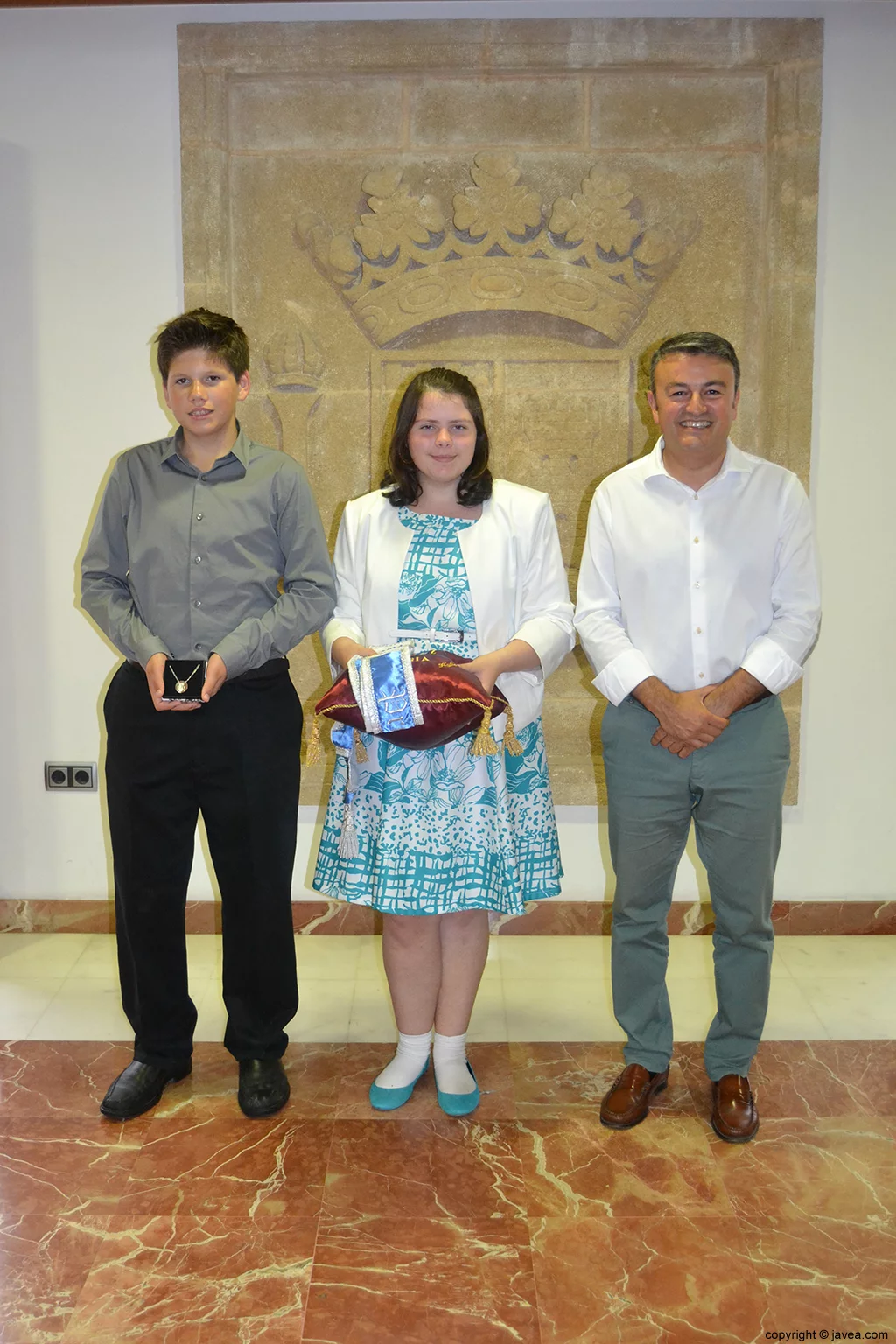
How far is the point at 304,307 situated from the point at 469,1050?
7.28 feet

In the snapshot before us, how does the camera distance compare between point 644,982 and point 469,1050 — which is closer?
point 644,982

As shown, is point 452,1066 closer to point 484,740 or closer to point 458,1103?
point 458,1103

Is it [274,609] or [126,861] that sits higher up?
[274,609]

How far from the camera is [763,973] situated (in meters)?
2.54

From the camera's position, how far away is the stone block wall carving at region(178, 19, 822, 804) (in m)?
3.42

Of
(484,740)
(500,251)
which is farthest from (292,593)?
(500,251)

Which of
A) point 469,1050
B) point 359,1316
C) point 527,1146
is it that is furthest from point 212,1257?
point 469,1050

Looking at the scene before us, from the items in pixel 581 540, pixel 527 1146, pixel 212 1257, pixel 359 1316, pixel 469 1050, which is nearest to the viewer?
pixel 359 1316

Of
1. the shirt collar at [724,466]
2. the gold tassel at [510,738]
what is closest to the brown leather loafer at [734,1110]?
the gold tassel at [510,738]

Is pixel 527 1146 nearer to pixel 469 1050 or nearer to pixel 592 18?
pixel 469 1050

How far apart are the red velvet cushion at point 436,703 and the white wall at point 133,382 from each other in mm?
1499

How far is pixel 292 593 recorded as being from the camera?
251 cm

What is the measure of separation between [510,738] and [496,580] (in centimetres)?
34

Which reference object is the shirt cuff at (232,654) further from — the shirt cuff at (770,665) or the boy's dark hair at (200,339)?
the shirt cuff at (770,665)
